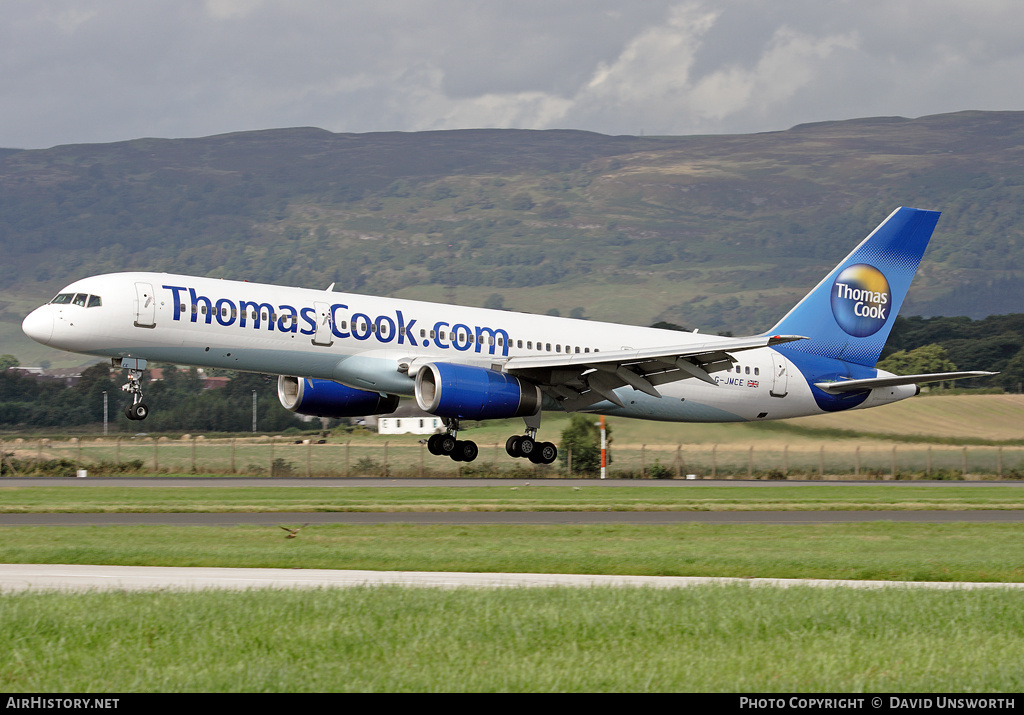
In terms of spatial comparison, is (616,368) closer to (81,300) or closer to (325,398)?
(325,398)

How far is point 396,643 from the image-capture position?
10.3 m

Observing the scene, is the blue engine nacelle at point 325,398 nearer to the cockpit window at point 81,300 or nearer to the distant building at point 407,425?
the cockpit window at point 81,300

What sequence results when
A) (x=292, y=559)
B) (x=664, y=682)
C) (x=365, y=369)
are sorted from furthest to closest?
(x=365, y=369), (x=292, y=559), (x=664, y=682)

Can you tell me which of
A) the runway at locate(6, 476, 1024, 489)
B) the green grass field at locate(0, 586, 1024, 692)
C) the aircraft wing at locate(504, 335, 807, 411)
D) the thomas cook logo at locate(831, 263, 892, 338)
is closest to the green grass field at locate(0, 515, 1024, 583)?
the green grass field at locate(0, 586, 1024, 692)

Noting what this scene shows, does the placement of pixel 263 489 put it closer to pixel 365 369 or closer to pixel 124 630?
pixel 365 369

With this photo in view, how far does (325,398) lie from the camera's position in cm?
3919

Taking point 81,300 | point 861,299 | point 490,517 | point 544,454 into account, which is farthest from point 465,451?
point 861,299

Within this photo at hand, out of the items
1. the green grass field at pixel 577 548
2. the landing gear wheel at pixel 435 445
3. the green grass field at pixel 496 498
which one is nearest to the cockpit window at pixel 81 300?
the green grass field at pixel 496 498

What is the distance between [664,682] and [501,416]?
26.7 metres

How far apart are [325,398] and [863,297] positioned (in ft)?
66.4

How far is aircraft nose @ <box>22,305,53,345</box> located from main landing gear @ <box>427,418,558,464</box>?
1213 centimetres

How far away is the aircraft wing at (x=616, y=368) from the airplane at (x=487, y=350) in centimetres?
6

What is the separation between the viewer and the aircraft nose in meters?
32.0

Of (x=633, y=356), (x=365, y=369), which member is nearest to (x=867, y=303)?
(x=633, y=356)
